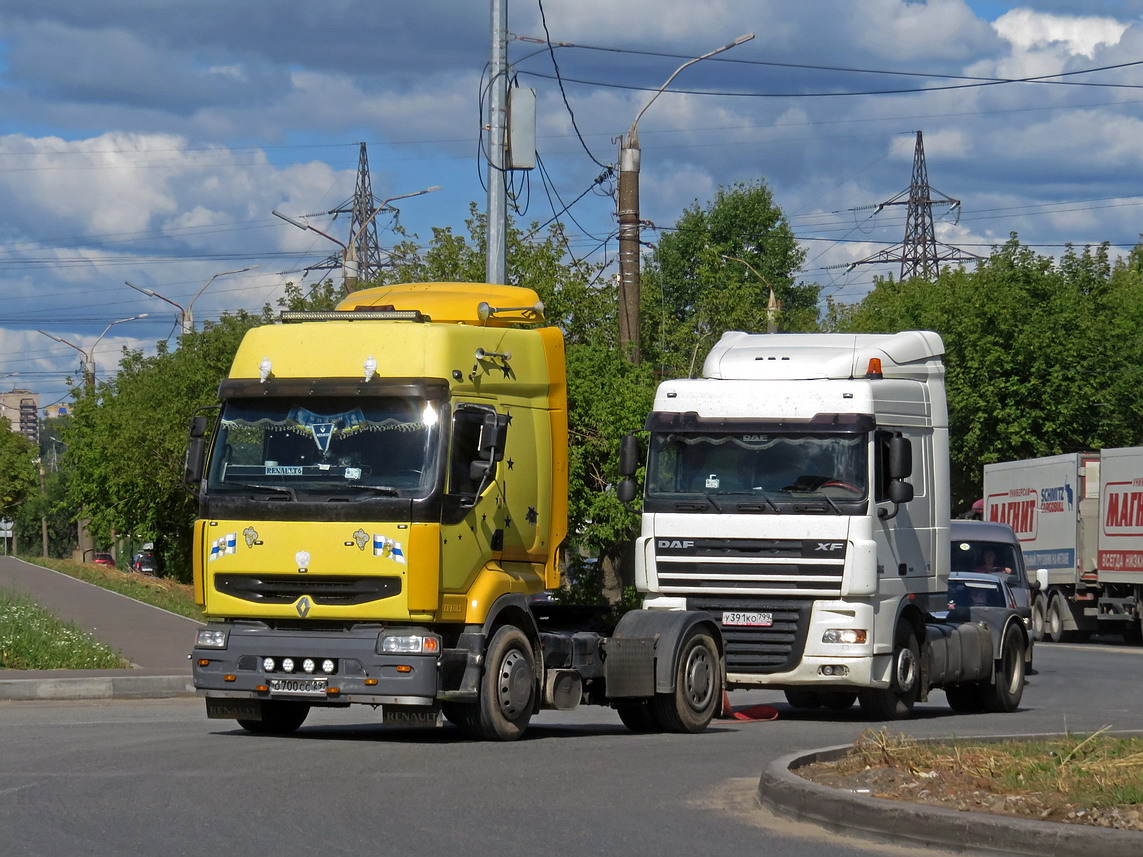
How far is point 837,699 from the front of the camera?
17609mm

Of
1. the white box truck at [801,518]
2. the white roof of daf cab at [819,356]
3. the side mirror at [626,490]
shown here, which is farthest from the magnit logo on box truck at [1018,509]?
the side mirror at [626,490]

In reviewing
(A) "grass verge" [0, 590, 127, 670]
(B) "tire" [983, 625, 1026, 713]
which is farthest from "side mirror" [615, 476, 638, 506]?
(A) "grass verge" [0, 590, 127, 670]

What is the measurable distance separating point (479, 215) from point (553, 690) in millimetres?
26027

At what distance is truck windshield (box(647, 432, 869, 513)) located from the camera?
15.3 m

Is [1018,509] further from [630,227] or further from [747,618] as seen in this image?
[747,618]

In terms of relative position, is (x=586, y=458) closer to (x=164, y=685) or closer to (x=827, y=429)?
(x=164, y=685)

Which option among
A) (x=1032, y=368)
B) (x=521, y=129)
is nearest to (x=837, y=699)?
(x=521, y=129)

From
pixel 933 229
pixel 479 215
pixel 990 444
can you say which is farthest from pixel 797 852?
pixel 933 229

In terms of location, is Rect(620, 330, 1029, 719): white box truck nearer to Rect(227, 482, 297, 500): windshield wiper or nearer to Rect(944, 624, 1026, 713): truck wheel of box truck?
Rect(944, 624, 1026, 713): truck wheel of box truck

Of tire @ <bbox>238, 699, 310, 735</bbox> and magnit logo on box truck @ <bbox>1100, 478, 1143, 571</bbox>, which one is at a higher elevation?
magnit logo on box truck @ <bbox>1100, 478, 1143, 571</bbox>

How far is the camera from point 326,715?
54.8 ft

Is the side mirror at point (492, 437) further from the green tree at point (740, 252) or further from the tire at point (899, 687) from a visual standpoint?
the green tree at point (740, 252)

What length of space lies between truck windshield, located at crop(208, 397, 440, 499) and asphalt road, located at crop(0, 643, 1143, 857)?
6.12 feet

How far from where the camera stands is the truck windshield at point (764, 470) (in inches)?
601
